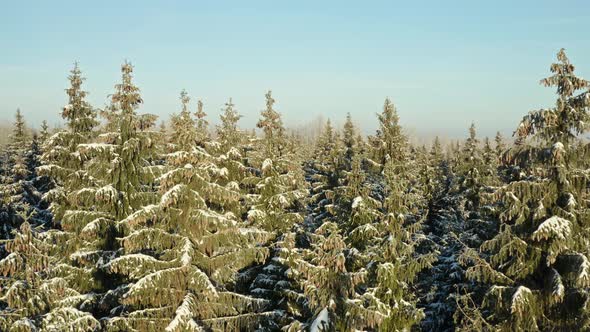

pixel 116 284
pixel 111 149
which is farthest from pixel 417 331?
pixel 111 149

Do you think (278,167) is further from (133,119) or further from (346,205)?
(133,119)

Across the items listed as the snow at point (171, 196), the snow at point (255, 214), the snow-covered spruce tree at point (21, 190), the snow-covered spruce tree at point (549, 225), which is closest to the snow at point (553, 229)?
the snow-covered spruce tree at point (549, 225)

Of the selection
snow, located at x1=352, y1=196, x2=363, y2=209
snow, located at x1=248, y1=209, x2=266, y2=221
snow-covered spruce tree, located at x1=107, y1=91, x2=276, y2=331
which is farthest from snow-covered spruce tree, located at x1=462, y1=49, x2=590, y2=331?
snow, located at x1=248, y1=209, x2=266, y2=221

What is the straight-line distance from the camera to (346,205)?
21.1 meters

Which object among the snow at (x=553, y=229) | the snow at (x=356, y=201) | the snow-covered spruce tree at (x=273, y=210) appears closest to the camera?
the snow at (x=553, y=229)

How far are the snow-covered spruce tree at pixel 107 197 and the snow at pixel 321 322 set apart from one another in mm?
7793

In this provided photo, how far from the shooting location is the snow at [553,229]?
13825mm

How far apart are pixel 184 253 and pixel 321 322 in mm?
4566

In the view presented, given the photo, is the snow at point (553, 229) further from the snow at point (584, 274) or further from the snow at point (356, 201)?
the snow at point (356, 201)

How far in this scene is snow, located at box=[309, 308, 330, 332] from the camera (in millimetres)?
13484

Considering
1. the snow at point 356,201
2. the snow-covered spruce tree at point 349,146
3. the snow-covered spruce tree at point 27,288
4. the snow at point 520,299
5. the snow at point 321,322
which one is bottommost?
the snow at point 321,322

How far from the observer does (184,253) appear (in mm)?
14266

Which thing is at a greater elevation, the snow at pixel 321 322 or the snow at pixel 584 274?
the snow at pixel 584 274

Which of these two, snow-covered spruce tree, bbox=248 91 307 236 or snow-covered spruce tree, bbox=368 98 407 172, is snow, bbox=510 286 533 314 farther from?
snow-covered spruce tree, bbox=368 98 407 172
